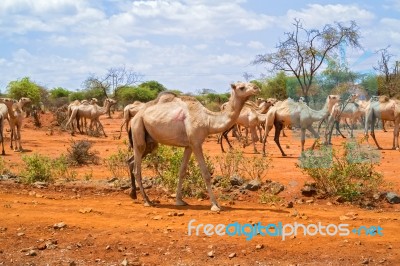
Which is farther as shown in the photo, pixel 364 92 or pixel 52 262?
pixel 364 92

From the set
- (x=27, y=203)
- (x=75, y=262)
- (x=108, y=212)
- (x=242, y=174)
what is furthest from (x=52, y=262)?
(x=242, y=174)

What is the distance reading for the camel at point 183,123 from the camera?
9148 mm

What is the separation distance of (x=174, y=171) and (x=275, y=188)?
6.73ft

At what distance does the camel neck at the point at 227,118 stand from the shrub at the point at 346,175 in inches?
88.5

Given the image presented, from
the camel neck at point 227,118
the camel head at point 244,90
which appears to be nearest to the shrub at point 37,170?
the camel neck at point 227,118

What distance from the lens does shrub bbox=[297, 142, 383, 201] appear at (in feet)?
33.1

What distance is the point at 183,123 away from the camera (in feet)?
30.6

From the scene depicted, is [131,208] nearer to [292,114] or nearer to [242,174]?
[242,174]

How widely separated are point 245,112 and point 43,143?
1020 cm

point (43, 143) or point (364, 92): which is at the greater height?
point (364, 92)

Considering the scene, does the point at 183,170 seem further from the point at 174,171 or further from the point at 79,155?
the point at 79,155

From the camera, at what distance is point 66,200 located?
10289 millimetres

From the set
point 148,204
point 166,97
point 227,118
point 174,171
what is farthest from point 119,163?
point 227,118

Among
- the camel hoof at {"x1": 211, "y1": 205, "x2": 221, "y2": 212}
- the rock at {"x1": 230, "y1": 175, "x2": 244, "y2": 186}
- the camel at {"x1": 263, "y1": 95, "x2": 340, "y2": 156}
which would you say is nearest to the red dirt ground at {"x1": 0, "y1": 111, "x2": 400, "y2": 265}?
the camel hoof at {"x1": 211, "y1": 205, "x2": 221, "y2": 212}
